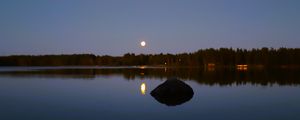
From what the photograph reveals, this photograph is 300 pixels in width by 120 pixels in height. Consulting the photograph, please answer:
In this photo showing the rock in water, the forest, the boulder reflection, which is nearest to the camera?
the rock in water

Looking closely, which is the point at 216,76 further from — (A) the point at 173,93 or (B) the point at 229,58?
(B) the point at 229,58

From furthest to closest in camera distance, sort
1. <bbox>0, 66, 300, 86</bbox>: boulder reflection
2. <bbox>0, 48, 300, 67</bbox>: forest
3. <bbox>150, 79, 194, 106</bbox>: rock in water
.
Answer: <bbox>0, 48, 300, 67</bbox>: forest, <bbox>0, 66, 300, 86</bbox>: boulder reflection, <bbox>150, 79, 194, 106</bbox>: rock in water

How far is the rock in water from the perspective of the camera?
2730cm

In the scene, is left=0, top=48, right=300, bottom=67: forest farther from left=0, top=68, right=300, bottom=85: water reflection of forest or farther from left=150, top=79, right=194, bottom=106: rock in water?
left=150, top=79, right=194, bottom=106: rock in water

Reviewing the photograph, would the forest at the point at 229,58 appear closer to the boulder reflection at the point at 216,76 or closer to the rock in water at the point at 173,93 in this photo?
the boulder reflection at the point at 216,76

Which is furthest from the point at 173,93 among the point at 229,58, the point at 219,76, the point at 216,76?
the point at 229,58

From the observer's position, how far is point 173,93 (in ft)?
92.1

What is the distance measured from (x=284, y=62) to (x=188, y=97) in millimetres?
118099

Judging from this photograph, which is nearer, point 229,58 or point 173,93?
point 173,93

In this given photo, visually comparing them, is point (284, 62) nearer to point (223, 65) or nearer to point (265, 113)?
point (223, 65)

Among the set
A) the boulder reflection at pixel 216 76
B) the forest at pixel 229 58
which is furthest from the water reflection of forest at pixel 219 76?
the forest at pixel 229 58

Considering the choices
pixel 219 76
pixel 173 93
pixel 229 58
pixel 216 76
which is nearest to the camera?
pixel 173 93

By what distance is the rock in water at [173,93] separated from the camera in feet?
89.6

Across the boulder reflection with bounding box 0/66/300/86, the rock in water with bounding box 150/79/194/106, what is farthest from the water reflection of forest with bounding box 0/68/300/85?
the rock in water with bounding box 150/79/194/106
